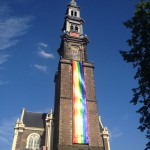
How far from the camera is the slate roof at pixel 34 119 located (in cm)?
4872

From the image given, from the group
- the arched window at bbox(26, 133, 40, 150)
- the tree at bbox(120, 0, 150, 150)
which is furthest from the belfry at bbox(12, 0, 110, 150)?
the tree at bbox(120, 0, 150, 150)

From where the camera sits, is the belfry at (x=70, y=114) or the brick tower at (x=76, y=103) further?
the belfry at (x=70, y=114)

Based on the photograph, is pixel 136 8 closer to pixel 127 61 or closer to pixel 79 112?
pixel 127 61

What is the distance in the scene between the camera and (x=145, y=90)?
15859 millimetres

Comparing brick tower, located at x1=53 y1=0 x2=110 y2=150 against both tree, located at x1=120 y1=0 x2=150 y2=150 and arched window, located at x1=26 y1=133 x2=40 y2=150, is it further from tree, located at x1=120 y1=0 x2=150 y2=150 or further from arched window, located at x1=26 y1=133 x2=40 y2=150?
tree, located at x1=120 y1=0 x2=150 y2=150

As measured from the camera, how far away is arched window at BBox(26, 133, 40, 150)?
148 feet

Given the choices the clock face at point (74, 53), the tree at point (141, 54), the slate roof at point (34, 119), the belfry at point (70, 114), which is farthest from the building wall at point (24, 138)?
the tree at point (141, 54)

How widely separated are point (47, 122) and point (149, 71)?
33.7 meters

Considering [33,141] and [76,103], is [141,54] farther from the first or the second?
[33,141]

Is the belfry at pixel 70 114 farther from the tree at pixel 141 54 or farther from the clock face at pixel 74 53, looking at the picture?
the tree at pixel 141 54

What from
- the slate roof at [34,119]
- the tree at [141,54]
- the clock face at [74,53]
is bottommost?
the tree at [141,54]

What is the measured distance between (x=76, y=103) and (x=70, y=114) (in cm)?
246

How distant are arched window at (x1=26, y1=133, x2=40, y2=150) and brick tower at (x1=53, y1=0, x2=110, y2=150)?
6.51 metres

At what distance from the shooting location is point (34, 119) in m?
A: 50.4
